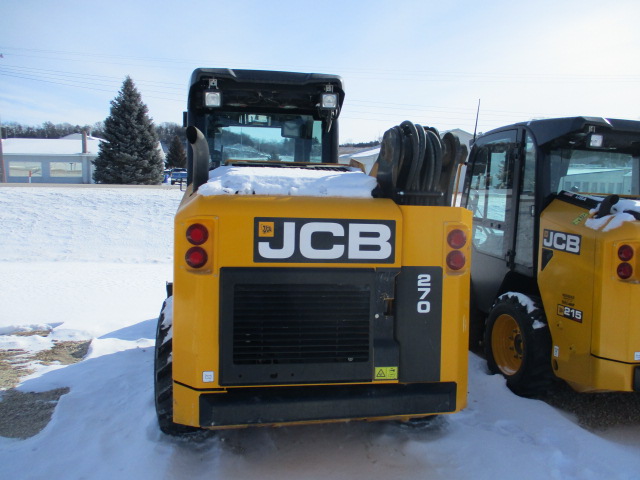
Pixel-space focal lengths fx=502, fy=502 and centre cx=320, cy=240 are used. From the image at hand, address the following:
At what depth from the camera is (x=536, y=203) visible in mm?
4043

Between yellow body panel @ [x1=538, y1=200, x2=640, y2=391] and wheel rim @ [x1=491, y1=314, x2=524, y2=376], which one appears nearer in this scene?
yellow body panel @ [x1=538, y1=200, x2=640, y2=391]

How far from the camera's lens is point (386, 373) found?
2807mm

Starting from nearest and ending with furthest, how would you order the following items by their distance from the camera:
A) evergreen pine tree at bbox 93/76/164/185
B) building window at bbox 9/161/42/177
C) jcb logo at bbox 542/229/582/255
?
jcb logo at bbox 542/229/582/255 < evergreen pine tree at bbox 93/76/164/185 < building window at bbox 9/161/42/177

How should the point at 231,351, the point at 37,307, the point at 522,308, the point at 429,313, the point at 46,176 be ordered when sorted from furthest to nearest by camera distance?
1. the point at 46,176
2. the point at 37,307
3. the point at 522,308
4. the point at 429,313
5. the point at 231,351

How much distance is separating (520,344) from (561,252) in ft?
3.01

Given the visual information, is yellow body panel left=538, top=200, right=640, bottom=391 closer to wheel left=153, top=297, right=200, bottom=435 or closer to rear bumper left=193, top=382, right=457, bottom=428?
rear bumper left=193, top=382, right=457, bottom=428

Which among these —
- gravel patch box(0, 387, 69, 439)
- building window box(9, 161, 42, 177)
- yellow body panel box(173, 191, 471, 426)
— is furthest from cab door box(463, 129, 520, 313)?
building window box(9, 161, 42, 177)

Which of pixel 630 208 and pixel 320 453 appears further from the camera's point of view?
pixel 630 208

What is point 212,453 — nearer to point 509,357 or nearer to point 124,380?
point 124,380

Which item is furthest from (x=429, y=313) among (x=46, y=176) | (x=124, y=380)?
(x=46, y=176)

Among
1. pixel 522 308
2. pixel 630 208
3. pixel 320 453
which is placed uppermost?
pixel 630 208

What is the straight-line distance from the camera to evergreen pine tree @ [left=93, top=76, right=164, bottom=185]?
34.4 m

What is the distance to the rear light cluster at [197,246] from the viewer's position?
2.56 metres

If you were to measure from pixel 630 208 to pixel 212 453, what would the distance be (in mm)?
3112
